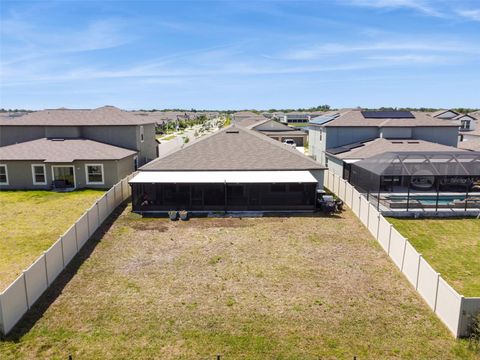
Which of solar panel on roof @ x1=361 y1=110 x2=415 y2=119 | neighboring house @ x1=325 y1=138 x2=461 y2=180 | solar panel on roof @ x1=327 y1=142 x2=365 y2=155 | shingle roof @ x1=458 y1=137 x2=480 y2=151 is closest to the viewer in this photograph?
neighboring house @ x1=325 y1=138 x2=461 y2=180

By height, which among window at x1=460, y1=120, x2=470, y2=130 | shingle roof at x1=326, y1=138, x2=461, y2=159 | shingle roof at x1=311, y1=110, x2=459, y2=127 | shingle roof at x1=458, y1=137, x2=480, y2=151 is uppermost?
shingle roof at x1=311, y1=110, x2=459, y2=127

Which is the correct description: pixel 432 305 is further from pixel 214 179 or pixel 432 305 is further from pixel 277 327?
pixel 214 179

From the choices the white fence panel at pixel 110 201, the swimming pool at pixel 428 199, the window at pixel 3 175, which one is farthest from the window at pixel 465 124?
the window at pixel 3 175

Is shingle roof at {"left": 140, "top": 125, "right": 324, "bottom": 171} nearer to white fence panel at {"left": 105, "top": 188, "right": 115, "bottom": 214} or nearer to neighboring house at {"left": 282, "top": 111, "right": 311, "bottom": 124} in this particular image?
white fence panel at {"left": 105, "top": 188, "right": 115, "bottom": 214}

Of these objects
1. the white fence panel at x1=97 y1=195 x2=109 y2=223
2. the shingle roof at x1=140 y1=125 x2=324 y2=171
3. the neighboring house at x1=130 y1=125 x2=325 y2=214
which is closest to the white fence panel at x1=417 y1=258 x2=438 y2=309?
the neighboring house at x1=130 y1=125 x2=325 y2=214

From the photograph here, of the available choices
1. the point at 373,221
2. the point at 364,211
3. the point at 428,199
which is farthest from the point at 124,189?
the point at 428,199

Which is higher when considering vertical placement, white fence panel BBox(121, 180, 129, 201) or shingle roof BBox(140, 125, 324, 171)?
shingle roof BBox(140, 125, 324, 171)
